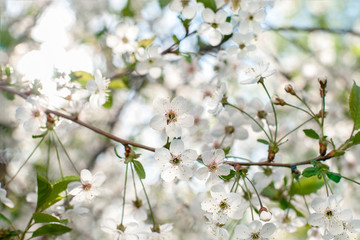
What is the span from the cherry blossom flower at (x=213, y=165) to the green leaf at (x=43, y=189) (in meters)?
0.52

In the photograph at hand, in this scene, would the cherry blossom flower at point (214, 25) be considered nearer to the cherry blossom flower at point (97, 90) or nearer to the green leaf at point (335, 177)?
the cherry blossom flower at point (97, 90)

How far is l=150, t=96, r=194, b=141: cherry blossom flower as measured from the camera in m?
1.21

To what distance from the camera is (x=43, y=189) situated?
3.87 ft

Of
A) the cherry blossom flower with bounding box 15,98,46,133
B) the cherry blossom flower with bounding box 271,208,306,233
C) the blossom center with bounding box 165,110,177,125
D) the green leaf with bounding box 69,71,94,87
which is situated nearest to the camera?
the blossom center with bounding box 165,110,177,125

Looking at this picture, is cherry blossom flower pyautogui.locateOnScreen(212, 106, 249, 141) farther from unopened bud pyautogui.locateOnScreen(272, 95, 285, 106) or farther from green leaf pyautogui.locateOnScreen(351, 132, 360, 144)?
green leaf pyautogui.locateOnScreen(351, 132, 360, 144)

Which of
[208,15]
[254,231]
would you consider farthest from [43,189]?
[208,15]

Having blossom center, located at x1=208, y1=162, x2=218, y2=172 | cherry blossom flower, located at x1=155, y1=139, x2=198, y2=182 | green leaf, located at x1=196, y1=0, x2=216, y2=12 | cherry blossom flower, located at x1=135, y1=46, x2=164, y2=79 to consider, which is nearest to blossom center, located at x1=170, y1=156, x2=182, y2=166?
cherry blossom flower, located at x1=155, y1=139, x2=198, y2=182

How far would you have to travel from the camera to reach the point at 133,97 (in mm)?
2918

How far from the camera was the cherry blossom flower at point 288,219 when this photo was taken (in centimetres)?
147

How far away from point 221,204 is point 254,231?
0.46 feet

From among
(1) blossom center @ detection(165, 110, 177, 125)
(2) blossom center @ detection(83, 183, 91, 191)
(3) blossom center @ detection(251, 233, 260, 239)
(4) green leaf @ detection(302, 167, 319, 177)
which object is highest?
(1) blossom center @ detection(165, 110, 177, 125)

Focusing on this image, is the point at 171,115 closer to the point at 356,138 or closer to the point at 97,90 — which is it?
the point at 97,90

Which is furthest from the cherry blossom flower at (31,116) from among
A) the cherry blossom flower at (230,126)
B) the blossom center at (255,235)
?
the blossom center at (255,235)

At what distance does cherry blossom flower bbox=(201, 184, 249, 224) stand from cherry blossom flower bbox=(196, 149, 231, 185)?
0.05 m
